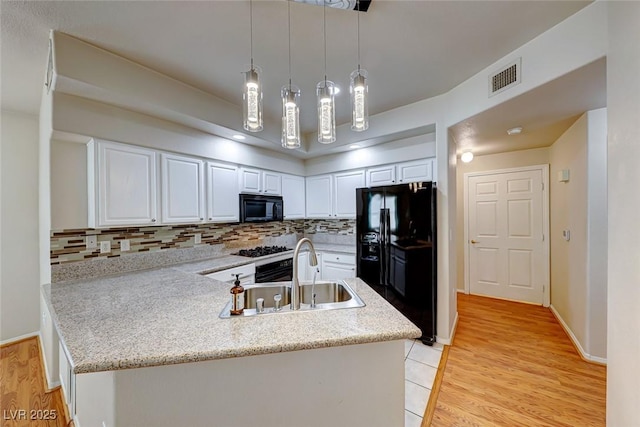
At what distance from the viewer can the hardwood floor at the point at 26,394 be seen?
1826 millimetres

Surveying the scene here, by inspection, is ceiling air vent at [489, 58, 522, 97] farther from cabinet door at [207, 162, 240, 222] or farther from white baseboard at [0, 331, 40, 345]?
white baseboard at [0, 331, 40, 345]

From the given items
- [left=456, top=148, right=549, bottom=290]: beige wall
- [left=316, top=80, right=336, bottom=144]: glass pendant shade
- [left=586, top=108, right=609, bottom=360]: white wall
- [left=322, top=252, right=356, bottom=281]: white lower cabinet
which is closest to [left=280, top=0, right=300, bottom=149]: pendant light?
[left=316, top=80, right=336, bottom=144]: glass pendant shade

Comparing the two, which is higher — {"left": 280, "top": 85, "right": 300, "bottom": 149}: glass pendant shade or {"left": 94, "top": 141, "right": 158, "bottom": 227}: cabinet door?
{"left": 280, "top": 85, "right": 300, "bottom": 149}: glass pendant shade

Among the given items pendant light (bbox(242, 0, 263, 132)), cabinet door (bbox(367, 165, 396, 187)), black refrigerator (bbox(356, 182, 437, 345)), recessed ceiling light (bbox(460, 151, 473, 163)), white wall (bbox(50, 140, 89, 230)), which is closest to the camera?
pendant light (bbox(242, 0, 263, 132))

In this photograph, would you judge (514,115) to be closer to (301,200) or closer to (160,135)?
(301,200)

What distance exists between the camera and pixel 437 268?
2717 mm

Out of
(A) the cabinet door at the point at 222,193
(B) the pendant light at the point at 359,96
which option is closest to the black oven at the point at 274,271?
(A) the cabinet door at the point at 222,193

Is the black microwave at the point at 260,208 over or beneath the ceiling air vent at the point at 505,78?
beneath

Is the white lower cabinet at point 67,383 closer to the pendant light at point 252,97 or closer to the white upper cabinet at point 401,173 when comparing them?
the pendant light at point 252,97

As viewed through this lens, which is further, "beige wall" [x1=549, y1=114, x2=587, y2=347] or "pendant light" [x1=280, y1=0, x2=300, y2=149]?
"beige wall" [x1=549, y1=114, x2=587, y2=347]

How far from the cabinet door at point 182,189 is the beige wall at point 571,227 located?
13.0 ft

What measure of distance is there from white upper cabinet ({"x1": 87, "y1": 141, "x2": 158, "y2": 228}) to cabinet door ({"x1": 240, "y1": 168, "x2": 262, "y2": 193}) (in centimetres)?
105

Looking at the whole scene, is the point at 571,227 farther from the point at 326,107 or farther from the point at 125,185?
the point at 125,185

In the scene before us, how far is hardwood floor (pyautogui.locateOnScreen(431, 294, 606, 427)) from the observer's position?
5.76 feet
